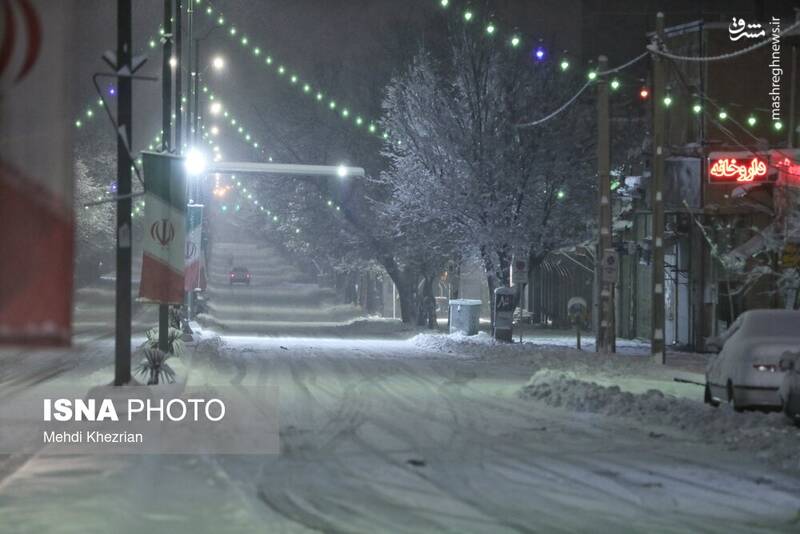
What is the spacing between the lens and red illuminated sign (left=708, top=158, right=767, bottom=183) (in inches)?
1275

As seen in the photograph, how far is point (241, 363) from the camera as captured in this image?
94.1 feet

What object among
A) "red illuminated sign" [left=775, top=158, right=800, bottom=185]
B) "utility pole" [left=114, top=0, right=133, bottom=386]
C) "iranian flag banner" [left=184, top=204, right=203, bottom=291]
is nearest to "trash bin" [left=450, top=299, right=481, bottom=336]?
"iranian flag banner" [left=184, top=204, right=203, bottom=291]

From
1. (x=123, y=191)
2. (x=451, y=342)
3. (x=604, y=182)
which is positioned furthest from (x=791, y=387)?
(x=451, y=342)

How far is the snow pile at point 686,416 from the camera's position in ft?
47.3

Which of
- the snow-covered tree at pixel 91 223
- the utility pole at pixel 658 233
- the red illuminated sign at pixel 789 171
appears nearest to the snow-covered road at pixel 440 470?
the utility pole at pixel 658 233

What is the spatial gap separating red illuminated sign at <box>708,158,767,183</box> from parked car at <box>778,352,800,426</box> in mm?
16526

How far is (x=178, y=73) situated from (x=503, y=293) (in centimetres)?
1303

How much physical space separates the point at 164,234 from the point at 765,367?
366 inches

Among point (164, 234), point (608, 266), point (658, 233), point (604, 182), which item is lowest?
point (608, 266)

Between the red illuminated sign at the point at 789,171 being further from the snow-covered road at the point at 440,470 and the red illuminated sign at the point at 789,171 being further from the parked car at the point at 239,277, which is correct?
the parked car at the point at 239,277

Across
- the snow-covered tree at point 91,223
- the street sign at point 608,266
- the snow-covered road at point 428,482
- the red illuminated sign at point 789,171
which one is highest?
the snow-covered tree at point 91,223

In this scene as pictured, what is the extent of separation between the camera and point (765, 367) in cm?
1742

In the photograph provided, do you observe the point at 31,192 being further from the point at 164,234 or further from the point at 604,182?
the point at 604,182

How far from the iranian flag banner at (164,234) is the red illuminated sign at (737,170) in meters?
17.6
